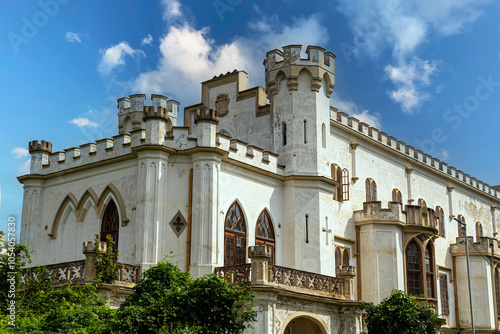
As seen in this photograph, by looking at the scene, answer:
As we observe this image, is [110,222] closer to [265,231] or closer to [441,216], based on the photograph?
[265,231]

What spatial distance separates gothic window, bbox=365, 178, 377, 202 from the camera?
35.3 m

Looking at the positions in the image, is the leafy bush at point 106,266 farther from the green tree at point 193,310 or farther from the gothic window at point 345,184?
the gothic window at point 345,184

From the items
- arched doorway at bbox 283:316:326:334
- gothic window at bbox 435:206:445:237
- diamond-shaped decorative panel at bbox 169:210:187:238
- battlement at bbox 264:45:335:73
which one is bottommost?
arched doorway at bbox 283:316:326:334

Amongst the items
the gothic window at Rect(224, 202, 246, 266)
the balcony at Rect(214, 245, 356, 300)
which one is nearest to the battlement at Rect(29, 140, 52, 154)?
the gothic window at Rect(224, 202, 246, 266)

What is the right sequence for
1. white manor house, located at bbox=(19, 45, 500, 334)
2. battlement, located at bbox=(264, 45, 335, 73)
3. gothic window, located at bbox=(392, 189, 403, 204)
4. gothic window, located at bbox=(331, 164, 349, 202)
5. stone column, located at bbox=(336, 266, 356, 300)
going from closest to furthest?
white manor house, located at bbox=(19, 45, 500, 334) < stone column, located at bbox=(336, 266, 356, 300) < battlement, located at bbox=(264, 45, 335, 73) < gothic window, located at bbox=(331, 164, 349, 202) < gothic window, located at bbox=(392, 189, 403, 204)

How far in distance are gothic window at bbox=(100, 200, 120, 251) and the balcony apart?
4730mm

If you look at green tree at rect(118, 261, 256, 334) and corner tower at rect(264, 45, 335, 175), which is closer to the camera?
green tree at rect(118, 261, 256, 334)

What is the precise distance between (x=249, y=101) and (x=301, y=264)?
8389mm

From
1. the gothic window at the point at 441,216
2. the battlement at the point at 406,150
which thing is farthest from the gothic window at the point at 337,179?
the gothic window at the point at 441,216

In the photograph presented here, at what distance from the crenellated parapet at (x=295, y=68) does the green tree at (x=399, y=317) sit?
1022 cm

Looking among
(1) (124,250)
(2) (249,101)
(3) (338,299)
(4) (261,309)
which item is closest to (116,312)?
(4) (261,309)

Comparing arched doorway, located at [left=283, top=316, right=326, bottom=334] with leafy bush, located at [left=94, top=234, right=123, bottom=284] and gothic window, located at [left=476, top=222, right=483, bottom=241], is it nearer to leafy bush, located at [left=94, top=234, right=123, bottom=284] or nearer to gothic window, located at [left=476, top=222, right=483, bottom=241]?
leafy bush, located at [left=94, top=234, right=123, bottom=284]

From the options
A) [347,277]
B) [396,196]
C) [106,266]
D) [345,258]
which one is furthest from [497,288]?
[106,266]

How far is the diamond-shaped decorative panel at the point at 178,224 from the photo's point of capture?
25.7 metres
